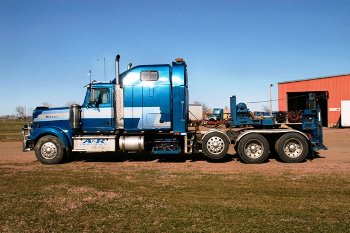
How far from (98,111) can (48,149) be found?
8.25 ft

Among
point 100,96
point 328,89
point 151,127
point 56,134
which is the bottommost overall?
point 56,134

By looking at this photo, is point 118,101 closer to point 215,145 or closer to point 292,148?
point 215,145

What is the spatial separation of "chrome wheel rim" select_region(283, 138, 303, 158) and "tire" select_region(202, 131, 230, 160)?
7.55 ft

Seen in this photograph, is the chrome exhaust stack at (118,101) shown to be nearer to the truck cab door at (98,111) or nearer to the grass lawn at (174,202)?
the truck cab door at (98,111)

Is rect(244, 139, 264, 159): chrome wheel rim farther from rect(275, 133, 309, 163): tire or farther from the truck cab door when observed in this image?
the truck cab door

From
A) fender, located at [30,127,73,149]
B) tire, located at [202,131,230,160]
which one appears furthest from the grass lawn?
fender, located at [30,127,73,149]

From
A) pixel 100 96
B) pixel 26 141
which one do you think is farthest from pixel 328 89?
pixel 26 141

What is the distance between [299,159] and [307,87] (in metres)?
30.8

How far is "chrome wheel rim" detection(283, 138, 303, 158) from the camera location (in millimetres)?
13094

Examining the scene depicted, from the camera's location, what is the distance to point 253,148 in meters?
13.1

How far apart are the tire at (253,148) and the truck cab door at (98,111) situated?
519 centimetres

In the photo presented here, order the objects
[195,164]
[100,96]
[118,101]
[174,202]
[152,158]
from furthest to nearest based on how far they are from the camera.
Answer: [152,158] → [100,96] → [118,101] → [195,164] → [174,202]

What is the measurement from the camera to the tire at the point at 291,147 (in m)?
13.0

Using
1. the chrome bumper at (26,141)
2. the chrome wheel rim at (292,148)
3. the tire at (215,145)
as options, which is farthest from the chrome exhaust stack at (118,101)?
the chrome wheel rim at (292,148)
